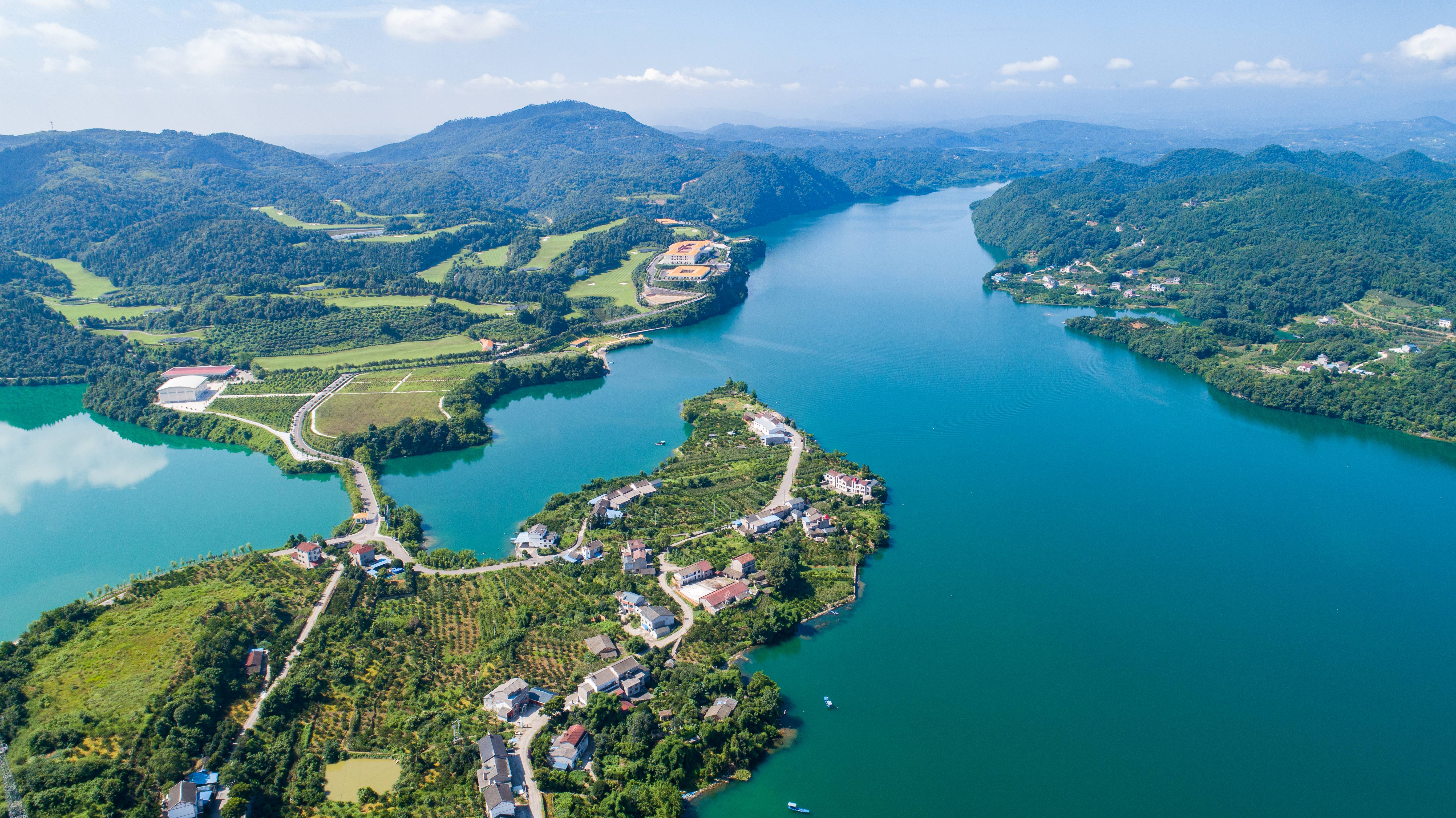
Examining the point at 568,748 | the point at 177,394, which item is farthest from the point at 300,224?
the point at 568,748

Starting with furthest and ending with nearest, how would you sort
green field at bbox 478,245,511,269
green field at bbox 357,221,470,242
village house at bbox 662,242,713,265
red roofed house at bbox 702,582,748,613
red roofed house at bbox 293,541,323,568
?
green field at bbox 357,221,470,242 < green field at bbox 478,245,511,269 < village house at bbox 662,242,713,265 < red roofed house at bbox 293,541,323,568 < red roofed house at bbox 702,582,748,613

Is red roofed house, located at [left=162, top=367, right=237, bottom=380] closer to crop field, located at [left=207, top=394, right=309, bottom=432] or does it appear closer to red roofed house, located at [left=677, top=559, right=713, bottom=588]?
crop field, located at [left=207, top=394, right=309, bottom=432]

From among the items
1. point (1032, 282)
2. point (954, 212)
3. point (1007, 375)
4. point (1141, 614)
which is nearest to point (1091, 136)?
point (954, 212)

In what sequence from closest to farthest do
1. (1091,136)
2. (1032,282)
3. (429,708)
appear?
(429,708), (1032,282), (1091,136)

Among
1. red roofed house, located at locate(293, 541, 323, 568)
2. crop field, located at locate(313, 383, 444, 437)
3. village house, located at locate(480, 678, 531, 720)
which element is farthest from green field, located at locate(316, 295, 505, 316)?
village house, located at locate(480, 678, 531, 720)

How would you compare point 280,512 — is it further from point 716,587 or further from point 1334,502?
point 1334,502
